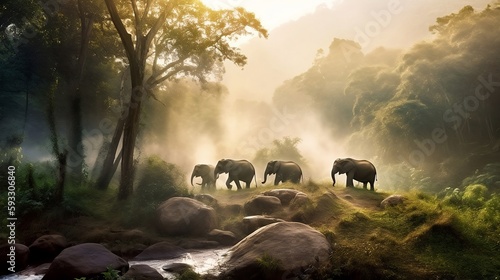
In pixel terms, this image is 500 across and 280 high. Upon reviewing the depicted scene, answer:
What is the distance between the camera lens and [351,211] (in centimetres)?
1451

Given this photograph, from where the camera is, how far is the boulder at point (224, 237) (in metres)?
14.0

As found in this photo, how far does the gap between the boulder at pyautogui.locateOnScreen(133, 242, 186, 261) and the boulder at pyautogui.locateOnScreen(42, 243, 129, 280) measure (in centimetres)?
201

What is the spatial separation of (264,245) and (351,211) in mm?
5192

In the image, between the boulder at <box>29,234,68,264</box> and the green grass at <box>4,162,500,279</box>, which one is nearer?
the green grass at <box>4,162,500,279</box>

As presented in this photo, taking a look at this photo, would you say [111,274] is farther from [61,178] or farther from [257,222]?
[61,178]

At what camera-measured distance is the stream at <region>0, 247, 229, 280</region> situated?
10.3 m

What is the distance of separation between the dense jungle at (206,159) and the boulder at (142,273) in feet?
0.39

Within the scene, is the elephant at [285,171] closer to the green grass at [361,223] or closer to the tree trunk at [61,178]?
the green grass at [361,223]

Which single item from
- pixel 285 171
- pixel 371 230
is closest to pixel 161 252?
pixel 371 230

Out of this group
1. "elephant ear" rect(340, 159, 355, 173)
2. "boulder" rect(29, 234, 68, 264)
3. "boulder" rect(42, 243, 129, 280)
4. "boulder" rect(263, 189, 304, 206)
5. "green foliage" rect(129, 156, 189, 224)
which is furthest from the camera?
"elephant ear" rect(340, 159, 355, 173)

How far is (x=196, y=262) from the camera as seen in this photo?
11.4 meters

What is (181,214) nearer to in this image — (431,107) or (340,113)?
(431,107)

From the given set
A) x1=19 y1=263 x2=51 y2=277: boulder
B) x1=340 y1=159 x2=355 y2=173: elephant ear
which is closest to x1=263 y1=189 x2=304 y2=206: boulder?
x1=340 y1=159 x2=355 y2=173: elephant ear

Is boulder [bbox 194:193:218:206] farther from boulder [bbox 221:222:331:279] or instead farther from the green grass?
boulder [bbox 221:222:331:279]
